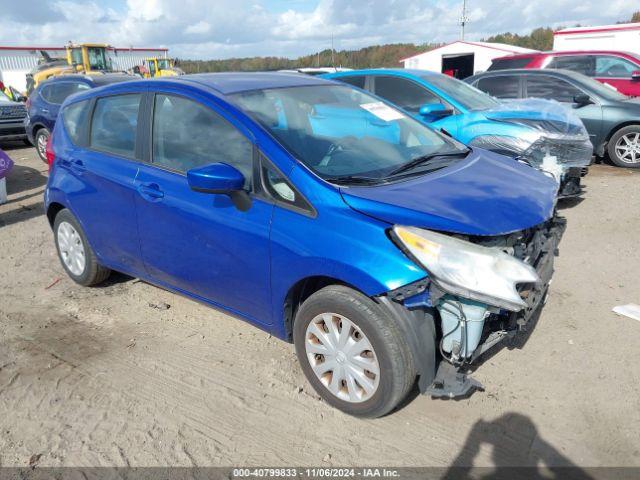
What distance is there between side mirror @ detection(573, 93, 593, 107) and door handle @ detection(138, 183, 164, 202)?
283 inches

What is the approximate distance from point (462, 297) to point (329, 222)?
0.75 m

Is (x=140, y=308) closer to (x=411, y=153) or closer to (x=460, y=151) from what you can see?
(x=411, y=153)

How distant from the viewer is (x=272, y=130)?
315 centimetres

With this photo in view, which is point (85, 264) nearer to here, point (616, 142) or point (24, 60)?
point (616, 142)

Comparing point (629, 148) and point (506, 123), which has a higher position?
point (506, 123)

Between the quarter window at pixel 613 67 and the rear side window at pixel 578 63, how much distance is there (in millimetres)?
133

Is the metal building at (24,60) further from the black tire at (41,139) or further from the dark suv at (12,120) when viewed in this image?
the black tire at (41,139)

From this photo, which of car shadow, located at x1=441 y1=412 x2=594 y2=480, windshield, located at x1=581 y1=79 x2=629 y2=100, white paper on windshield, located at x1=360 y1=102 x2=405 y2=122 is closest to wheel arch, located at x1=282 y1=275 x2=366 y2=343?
car shadow, located at x1=441 y1=412 x2=594 y2=480

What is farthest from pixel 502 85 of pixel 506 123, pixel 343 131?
pixel 343 131

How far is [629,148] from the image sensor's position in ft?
28.4

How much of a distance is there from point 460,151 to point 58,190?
3.28 metres

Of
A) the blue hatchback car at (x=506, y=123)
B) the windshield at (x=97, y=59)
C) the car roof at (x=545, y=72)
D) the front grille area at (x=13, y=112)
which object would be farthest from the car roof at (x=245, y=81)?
the windshield at (x=97, y=59)

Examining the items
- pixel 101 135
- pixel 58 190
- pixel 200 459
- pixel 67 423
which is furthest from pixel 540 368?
pixel 58 190

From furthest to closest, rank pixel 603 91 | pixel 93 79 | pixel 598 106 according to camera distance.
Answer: pixel 93 79, pixel 603 91, pixel 598 106
